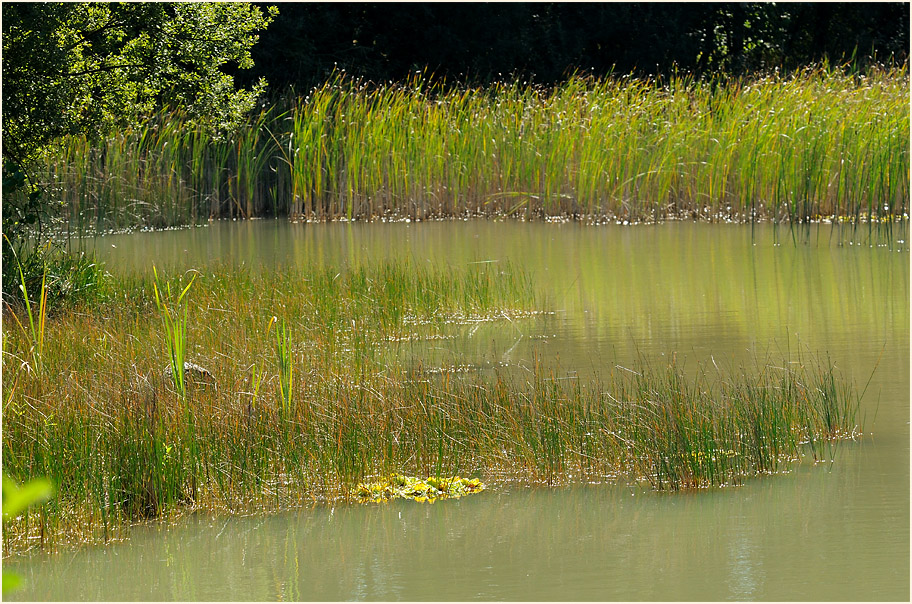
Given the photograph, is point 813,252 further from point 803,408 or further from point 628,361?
point 803,408

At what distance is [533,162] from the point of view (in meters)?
16.5

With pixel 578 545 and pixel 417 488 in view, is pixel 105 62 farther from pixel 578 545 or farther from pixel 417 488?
pixel 578 545

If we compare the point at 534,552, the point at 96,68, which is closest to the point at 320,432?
the point at 534,552

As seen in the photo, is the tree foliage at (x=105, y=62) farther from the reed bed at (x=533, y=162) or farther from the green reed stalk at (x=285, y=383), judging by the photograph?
the reed bed at (x=533, y=162)

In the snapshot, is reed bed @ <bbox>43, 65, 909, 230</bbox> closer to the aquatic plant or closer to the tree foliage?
the tree foliage

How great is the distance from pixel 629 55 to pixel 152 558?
936 inches

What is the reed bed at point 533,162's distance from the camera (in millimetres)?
14977

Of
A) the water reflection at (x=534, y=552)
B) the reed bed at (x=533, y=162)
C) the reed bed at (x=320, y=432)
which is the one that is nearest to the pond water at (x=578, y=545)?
the water reflection at (x=534, y=552)

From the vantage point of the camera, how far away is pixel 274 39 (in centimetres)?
2250

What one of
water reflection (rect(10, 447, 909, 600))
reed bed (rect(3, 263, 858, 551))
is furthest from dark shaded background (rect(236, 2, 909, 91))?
water reflection (rect(10, 447, 909, 600))

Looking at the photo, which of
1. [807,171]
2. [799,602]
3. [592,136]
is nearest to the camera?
[799,602]

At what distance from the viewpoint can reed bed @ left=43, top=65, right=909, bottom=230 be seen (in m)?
15.0

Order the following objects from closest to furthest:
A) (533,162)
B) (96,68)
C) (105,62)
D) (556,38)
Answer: (96,68)
(105,62)
(533,162)
(556,38)

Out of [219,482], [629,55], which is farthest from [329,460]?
[629,55]
